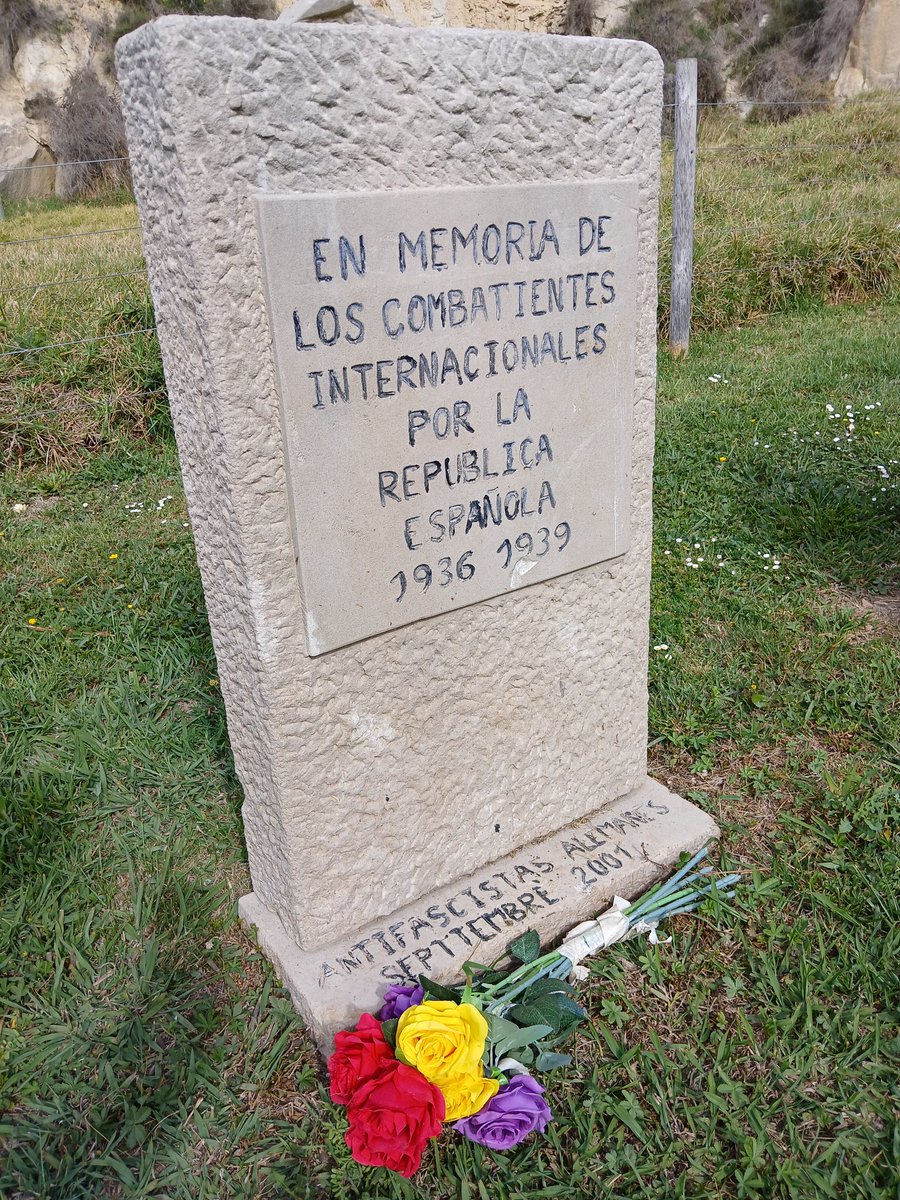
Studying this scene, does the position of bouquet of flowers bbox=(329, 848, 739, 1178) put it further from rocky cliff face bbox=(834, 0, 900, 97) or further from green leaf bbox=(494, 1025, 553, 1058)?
rocky cliff face bbox=(834, 0, 900, 97)

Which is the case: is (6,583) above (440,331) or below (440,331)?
below

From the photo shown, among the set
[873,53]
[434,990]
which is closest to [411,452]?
[434,990]

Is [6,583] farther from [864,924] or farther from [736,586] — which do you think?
[864,924]

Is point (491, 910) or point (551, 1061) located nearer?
point (551, 1061)

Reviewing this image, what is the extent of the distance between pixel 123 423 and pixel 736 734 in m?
3.40

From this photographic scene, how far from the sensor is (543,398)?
5.68ft

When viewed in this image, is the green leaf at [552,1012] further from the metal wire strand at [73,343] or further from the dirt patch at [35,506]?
the metal wire strand at [73,343]

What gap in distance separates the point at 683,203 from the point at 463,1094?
5.16 meters

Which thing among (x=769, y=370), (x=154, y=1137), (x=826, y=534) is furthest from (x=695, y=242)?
(x=154, y=1137)

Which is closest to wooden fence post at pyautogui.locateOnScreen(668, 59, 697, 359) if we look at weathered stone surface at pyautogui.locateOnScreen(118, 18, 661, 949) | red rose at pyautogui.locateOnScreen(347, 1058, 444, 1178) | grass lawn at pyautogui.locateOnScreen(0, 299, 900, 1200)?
grass lawn at pyautogui.locateOnScreen(0, 299, 900, 1200)

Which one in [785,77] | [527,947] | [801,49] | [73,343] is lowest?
[527,947]

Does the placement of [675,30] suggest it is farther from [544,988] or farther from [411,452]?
[544,988]

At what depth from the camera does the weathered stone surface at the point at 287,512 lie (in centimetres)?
129

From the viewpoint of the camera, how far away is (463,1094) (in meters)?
1.46
